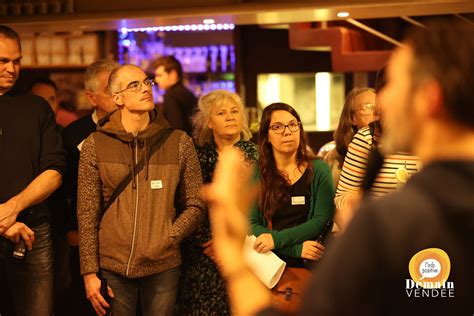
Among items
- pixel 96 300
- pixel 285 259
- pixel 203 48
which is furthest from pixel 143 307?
pixel 203 48

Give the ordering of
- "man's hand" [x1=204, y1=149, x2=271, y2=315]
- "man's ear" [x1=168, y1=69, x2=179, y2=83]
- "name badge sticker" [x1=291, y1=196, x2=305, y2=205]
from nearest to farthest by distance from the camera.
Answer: "man's hand" [x1=204, y1=149, x2=271, y2=315], "name badge sticker" [x1=291, y1=196, x2=305, y2=205], "man's ear" [x1=168, y1=69, x2=179, y2=83]

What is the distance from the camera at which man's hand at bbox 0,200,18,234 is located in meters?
3.11

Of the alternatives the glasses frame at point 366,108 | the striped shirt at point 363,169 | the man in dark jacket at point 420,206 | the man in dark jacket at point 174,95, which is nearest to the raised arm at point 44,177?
the striped shirt at point 363,169

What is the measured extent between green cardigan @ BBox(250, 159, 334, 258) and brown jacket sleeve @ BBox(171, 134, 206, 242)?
10.6 inches

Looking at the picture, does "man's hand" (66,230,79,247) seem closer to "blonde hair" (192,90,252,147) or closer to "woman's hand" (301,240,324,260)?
"blonde hair" (192,90,252,147)

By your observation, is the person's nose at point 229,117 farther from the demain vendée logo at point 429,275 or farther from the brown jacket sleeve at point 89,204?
the demain vendée logo at point 429,275

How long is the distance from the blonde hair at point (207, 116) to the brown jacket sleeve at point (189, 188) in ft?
1.53

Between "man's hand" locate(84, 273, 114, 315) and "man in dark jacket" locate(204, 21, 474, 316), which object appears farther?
"man's hand" locate(84, 273, 114, 315)

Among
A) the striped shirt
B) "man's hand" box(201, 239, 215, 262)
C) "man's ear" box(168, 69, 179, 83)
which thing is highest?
"man's ear" box(168, 69, 179, 83)

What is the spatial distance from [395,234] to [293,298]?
7.36 ft

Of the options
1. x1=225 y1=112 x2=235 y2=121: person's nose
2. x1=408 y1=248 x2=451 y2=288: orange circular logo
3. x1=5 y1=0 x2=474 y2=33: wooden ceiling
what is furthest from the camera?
A: x1=5 y1=0 x2=474 y2=33: wooden ceiling

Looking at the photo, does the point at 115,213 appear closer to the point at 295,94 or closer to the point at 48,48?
the point at 48,48

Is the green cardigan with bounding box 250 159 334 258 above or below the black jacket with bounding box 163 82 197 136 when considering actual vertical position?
below

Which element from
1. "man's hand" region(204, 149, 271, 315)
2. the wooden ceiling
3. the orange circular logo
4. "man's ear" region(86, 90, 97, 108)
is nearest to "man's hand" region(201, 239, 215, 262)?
"man's ear" region(86, 90, 97, 108)
